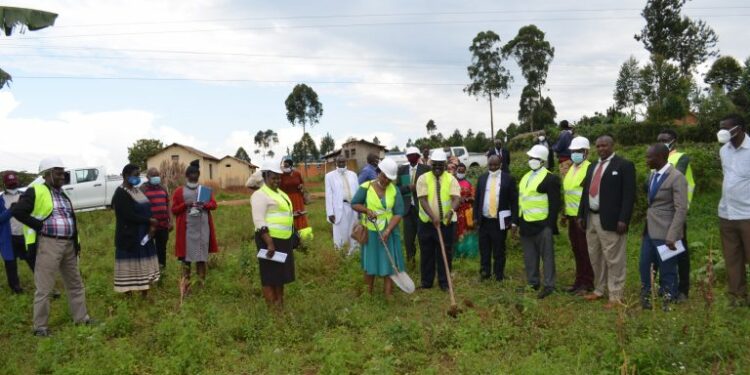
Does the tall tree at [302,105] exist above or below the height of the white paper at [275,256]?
above

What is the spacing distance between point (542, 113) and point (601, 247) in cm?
4021

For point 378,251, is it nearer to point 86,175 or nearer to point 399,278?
point 399,278

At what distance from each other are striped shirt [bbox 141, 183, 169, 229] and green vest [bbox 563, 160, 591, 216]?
212 inches

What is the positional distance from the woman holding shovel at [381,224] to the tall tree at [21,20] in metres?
5.96

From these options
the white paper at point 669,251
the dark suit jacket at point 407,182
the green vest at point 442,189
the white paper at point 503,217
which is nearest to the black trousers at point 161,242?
the dark suit jacket at point 407,182

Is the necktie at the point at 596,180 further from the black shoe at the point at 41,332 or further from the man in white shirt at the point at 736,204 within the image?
the black shoe at the point at 41,332

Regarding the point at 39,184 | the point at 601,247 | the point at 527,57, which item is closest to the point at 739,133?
the point at 601,247

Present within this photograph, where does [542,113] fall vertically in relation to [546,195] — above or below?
above

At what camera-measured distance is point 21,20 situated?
7.94 meters

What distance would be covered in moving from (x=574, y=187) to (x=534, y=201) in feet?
1.62

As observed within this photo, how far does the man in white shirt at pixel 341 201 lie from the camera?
28.9ft

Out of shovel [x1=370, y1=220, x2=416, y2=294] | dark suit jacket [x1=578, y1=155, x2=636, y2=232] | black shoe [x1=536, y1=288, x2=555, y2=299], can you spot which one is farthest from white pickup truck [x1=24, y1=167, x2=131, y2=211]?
dark suit jacket [x1=578, y1=155, x2=636, y2=232]

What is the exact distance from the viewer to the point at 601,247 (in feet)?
19.6

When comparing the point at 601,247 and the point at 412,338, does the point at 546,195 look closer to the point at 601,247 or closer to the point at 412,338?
the point at 601,247
